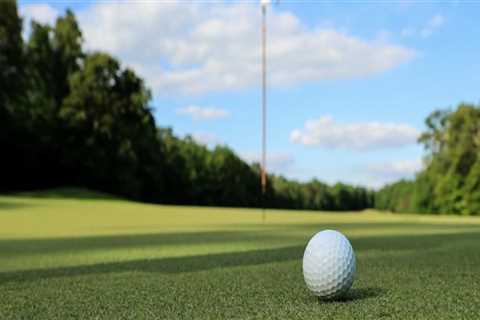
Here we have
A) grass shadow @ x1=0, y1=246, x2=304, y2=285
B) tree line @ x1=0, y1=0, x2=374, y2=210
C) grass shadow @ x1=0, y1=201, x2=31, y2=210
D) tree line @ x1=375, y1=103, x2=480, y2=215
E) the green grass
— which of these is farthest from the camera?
tree line @ x1=375, y1=103, x2=480, y2=215

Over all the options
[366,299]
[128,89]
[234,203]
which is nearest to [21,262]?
[366,299]

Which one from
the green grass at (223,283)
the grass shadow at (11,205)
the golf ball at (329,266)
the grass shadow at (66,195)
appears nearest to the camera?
the green grass at (223,283)

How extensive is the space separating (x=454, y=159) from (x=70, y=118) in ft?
100

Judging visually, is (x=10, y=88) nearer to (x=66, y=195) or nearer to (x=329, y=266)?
(x=66, y=195)

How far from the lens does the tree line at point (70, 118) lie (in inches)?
1206

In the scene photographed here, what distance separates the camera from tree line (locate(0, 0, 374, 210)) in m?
30.6

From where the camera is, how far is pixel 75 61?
37969 mm

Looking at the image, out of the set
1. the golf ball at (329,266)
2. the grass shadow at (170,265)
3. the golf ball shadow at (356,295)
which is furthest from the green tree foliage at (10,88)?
the golf ball shadow at (356,295)

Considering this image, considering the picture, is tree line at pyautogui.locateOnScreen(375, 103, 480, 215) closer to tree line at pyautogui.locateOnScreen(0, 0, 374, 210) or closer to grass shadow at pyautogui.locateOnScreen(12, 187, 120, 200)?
tree line at pyautogui.locateOnScreen(0, 0, 374, 210)

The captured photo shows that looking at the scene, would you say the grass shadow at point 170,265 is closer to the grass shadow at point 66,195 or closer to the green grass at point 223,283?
the green grass at point 223,283

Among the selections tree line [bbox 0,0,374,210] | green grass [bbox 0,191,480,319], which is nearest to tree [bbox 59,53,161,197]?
tree line [bbox 0,0,374,210]

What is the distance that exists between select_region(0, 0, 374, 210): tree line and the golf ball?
29.5 meters

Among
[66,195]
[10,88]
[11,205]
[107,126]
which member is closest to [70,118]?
[107,126]

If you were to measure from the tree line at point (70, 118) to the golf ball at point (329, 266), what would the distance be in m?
29.5
